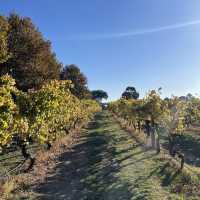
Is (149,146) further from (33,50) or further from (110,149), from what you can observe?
(33,50)

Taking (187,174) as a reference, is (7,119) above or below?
above

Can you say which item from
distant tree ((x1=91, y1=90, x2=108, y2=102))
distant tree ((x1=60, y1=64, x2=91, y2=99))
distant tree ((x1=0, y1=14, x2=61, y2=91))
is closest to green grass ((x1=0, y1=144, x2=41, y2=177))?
distant tree ((x1=0, y1=14, x2=61, y2=91))

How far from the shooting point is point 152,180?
49.7ft

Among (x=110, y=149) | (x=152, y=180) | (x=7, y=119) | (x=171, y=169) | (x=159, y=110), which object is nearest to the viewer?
(x=7, y=119)

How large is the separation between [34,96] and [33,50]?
22414 mm

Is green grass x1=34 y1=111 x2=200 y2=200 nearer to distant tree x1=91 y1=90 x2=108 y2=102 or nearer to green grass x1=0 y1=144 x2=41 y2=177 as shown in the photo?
green grass x1=0 y1=144 x2=41 y2=177

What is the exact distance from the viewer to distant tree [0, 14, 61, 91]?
3672 cm

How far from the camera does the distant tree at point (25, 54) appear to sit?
1446 inches

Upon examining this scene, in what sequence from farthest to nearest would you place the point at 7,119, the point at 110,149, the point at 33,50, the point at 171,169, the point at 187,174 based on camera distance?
the point at 33,50 < the point at 110,149 < the point at 171,169 < the point at 187,174 < the point at 7,119

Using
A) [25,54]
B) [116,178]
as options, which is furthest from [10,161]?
[25,54]

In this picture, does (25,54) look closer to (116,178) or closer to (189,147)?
(189,147)

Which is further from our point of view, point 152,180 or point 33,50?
point 33,50

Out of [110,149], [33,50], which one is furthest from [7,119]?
[33,50]

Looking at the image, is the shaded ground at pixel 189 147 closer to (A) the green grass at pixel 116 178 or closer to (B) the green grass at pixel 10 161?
(A) the green grass at pixel 116 178
